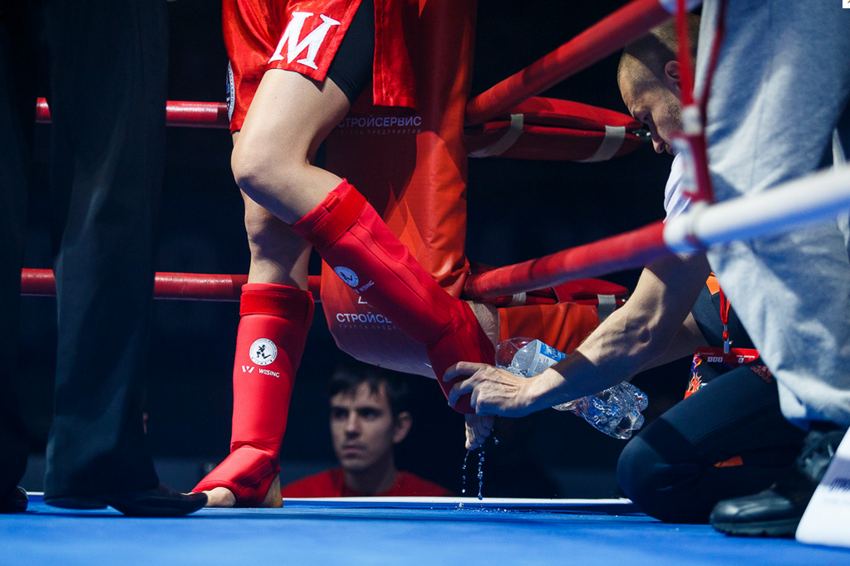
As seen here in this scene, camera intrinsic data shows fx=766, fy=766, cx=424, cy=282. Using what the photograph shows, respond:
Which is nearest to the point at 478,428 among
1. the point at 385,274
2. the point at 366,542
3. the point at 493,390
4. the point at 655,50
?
the point at 493,390

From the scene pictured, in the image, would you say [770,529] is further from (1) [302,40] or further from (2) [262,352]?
(1) [302,40]

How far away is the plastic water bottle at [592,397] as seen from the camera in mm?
1461

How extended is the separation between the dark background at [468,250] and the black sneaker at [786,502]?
48.2 inches

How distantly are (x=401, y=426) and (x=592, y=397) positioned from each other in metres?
0.63

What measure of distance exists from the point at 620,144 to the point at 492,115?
1.38ft

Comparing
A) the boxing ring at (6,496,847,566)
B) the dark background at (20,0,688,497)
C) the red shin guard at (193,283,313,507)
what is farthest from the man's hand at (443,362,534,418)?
the dark background at (20,0,688,497)

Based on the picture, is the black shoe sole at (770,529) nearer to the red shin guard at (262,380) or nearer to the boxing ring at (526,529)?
the boxing ring at (526,529)

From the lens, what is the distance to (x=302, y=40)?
1.20 m

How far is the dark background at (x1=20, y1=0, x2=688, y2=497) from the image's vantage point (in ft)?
6.61

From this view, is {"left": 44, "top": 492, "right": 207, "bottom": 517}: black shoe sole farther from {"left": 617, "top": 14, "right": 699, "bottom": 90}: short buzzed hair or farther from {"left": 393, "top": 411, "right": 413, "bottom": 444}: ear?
{"left": 393, "top": 411, "right": 413, "bottom": 444}: ear

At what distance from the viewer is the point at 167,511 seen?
97cm

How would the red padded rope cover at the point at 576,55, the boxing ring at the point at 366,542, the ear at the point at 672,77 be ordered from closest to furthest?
the boxing ring at the point at 366,542
the red padded rope cover at the point at 576,55
the ear at the point at 672,77

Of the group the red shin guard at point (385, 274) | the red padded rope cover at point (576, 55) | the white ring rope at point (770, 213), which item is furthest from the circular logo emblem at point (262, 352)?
the white ring rope at point (770, 213)

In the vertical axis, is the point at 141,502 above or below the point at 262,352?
below
